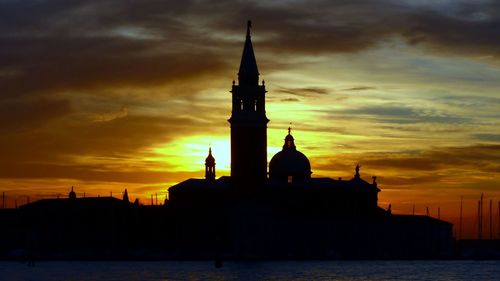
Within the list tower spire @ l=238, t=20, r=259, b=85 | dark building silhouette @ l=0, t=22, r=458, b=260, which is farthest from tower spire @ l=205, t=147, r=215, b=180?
tower spire @ l=238, t=20, r=259, b=85

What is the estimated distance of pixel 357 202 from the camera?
154125 millimetres

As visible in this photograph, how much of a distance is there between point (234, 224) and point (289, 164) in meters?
8.33

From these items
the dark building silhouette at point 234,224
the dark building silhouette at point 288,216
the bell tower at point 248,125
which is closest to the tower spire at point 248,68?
the bell tower at point 248,125

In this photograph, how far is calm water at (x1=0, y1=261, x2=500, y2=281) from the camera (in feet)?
372

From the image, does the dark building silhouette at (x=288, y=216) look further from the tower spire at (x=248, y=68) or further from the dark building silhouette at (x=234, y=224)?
the tower spire at (x=248, y=68)

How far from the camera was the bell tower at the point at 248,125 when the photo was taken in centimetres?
13762

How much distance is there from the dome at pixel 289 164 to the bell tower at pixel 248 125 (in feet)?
22.9

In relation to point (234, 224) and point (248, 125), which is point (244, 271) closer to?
point (248, 125)

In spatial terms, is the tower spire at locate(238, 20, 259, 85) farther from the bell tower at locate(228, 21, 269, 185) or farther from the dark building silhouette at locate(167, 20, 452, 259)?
the dark building silhouette at locate(167, 20, 452, 259)

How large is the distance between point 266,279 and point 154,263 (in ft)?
120

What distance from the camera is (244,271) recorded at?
122 metres

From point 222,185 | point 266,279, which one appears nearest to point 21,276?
point 266,279

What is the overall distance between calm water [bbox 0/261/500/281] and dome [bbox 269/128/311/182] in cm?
936

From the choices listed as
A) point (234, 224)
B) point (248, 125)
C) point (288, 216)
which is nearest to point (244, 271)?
point (248, 125)
